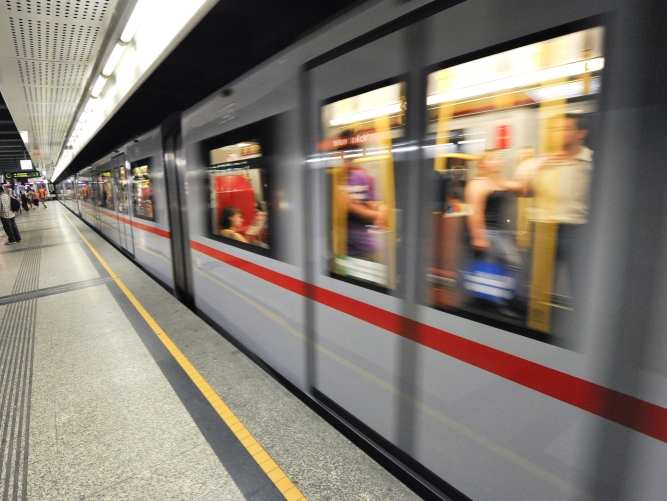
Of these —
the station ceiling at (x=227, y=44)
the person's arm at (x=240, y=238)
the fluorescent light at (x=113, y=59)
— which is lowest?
the person's arm at (x=240, y=238)

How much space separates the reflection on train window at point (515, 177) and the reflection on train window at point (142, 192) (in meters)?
5.27

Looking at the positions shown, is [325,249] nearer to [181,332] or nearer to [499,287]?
[499,287]

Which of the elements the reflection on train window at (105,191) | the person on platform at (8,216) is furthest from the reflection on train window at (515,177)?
the person on platform at (8,216)

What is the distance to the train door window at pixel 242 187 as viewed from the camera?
2.78 metres

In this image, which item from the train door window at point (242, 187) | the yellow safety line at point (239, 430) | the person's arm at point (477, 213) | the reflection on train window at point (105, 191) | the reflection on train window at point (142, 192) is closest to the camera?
the person's arm at point (477, 213)

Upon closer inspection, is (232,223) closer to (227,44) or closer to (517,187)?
(227,44)

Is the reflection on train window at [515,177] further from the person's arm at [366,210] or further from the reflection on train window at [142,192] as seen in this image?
the reflection on train window at [142,192]

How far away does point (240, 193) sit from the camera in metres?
3.16

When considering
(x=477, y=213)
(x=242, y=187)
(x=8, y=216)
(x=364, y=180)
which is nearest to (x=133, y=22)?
(x=242, y=187)

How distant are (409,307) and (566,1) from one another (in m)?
1.25

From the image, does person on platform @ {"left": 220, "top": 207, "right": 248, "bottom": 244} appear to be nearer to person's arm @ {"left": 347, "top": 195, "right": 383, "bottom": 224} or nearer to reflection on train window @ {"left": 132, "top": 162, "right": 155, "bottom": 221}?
person's arm @ {"left": 347, "top": 195, "right": 383, "bottom": 224}

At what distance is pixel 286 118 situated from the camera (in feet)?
8.02

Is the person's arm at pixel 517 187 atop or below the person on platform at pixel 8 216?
atop

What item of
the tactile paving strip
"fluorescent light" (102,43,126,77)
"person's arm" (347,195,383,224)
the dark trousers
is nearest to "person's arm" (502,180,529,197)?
"person's arm" (347,195,383,224)
